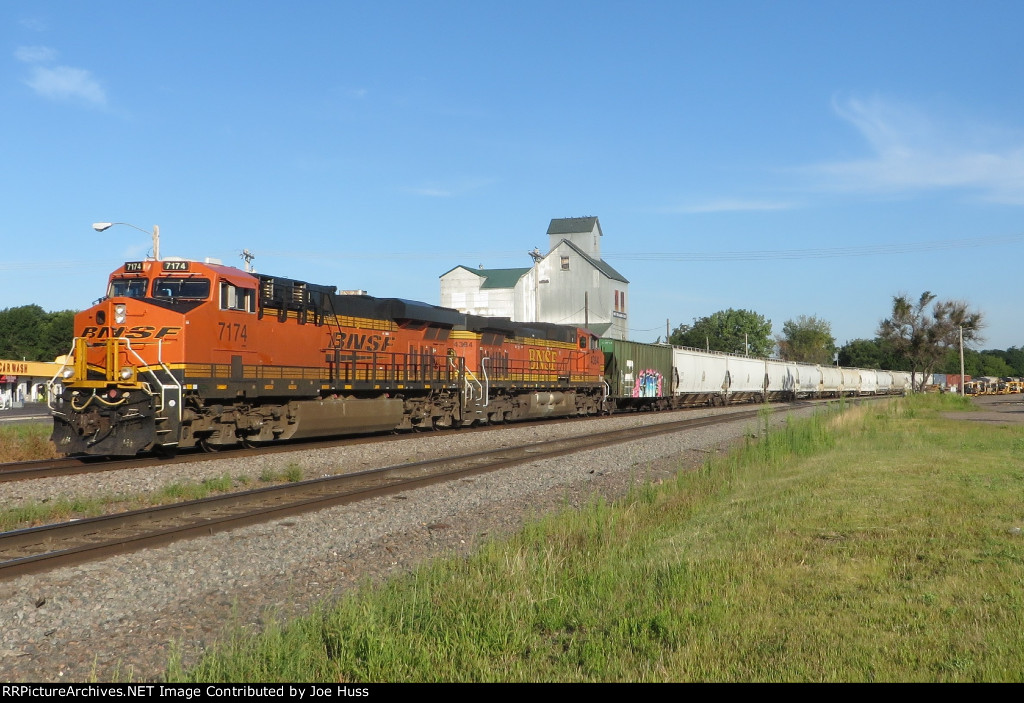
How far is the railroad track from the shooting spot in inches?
321

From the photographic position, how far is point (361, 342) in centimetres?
2112

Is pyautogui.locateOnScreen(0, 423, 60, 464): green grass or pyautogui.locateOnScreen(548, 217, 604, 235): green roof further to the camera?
pyautogui.locateOnScreen(548, 217, 604, 235): green roof

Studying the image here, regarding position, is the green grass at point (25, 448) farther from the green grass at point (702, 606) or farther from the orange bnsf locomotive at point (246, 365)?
the green grass at point (702, 606)

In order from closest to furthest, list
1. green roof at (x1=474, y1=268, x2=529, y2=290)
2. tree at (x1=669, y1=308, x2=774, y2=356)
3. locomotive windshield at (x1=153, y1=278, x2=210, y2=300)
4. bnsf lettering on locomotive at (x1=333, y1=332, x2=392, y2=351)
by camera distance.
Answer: locomotive windshield at (x1=153, y1=278, x2=210, y2=300) < bnsf lettering on locomotive at (x1=333, y1=332, x2=392, y2=351) < green roof at (x1=474, y1=268, x2=529, y2=290) < tree at (x1=669, y1=308, x2=774, y2=356)

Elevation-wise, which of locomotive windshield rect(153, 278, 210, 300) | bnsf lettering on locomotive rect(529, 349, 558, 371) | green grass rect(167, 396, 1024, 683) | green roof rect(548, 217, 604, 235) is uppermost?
green roof rect(548, 217, 604, 235)

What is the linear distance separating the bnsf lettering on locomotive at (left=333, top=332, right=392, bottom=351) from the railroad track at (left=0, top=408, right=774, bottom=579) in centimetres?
550

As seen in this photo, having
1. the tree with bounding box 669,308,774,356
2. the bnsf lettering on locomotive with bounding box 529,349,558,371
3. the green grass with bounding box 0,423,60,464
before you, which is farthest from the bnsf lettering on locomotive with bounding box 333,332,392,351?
the tree with bounding box 669,308,774,356

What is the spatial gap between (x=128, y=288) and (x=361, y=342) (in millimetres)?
6278

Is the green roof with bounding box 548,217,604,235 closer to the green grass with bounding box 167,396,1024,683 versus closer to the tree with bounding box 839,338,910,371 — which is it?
the green grass with bounding box 167,396,1024,683

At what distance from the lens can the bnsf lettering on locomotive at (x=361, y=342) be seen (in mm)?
20188

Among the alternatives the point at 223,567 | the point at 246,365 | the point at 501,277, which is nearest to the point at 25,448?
the point at 246,365
